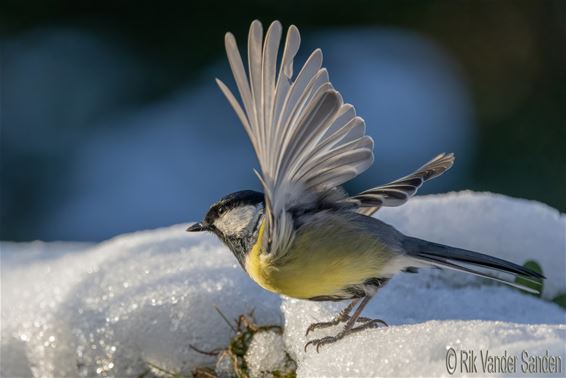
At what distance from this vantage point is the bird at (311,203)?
6.17 ft

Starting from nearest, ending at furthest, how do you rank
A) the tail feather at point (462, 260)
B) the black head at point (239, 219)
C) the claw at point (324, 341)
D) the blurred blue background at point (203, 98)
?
1. the claw at point (324, 341)
2. the tail feather at point (462, 260)
3. the black head at point (239, 219)
4. the blurred blue background at point (203, 98)

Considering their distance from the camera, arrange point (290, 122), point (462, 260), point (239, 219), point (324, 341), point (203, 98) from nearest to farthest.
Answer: point (290, 122)
point (324, 341)
point (462, 260)
point (239, 219)
point (203, 98)

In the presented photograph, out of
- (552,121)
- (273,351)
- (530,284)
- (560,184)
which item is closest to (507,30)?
(552,121)

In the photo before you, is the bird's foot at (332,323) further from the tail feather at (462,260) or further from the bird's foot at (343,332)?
the tail feather at (462,260)

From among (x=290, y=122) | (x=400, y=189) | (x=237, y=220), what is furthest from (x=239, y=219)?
(x=290, y=122)

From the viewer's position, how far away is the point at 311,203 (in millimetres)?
2197

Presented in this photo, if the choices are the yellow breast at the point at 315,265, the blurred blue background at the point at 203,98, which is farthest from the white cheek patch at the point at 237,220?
the blurred blue background at the point at 203,98

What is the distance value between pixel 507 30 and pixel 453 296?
2835 millimetres

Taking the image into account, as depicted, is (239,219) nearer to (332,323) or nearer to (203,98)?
(332,323)

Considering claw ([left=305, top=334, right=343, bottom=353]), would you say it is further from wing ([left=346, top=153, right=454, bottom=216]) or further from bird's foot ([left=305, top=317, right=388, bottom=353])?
wing ([left=346, top=153, right=454, bottom=216])

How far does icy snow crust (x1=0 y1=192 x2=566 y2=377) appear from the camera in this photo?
247cm

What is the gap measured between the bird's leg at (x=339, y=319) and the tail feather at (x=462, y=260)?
199mm

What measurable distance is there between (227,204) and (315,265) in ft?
1.32

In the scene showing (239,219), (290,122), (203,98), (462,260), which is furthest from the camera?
(203,98)
